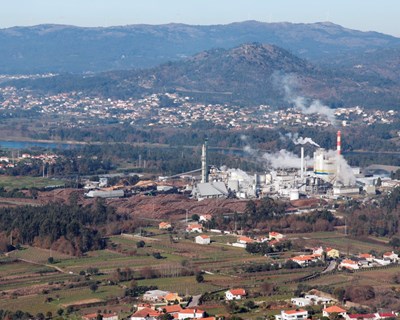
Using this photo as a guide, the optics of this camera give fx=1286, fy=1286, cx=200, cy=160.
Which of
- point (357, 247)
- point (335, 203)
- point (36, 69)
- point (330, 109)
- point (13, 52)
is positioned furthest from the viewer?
point (13, 52)

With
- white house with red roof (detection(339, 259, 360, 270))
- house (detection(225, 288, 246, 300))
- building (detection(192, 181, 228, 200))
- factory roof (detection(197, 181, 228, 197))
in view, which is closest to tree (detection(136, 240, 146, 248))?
white house with red roof (detection(339, 259, 360, 270))

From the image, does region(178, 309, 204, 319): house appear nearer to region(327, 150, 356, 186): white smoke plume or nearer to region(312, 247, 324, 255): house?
region(312, 247, 324, 255): house

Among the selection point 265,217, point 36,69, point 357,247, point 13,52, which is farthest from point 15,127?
point 13,52

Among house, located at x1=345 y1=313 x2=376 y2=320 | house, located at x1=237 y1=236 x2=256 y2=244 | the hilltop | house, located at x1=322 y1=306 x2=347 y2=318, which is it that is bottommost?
house, located at x1=237 y1=236 x2=256 y2=244

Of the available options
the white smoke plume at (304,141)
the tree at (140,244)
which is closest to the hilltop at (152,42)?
the white smoke plume at (304,141)

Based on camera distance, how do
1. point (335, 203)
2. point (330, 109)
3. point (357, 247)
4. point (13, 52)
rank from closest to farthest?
point (357, 247) < point (335, 203) < point (330, 109) < point (13, 52)

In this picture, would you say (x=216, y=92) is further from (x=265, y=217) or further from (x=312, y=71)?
(x=265, y=217)
